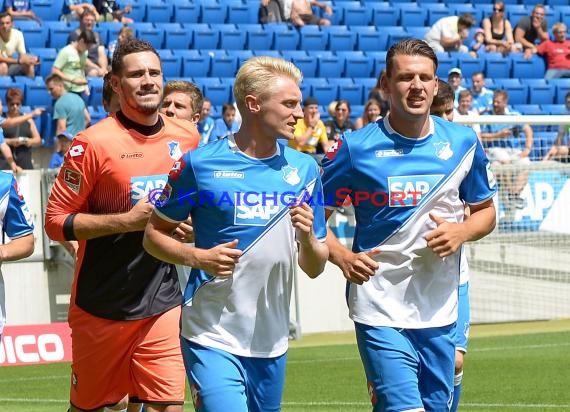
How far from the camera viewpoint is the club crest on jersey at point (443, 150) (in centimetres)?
641

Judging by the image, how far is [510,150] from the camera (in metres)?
16.7

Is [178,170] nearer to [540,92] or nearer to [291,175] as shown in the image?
[291,175]

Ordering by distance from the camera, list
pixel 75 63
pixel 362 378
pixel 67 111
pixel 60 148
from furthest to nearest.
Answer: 1. pixel 75 63
2. pixel 67 111
3. pixel 60 148
4. pixel 362 378

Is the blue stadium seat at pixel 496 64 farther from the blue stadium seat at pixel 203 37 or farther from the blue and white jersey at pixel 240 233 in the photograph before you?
the blue and white jersey at pixel 240 233

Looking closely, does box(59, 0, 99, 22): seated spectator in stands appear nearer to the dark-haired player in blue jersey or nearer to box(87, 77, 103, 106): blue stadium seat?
box(87, 77, 103, 106): blue stadium seat

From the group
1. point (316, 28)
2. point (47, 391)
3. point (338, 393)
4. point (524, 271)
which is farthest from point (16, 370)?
point (316, 28)

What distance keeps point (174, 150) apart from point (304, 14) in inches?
686

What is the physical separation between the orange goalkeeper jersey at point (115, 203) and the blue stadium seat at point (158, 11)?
53.2 feet

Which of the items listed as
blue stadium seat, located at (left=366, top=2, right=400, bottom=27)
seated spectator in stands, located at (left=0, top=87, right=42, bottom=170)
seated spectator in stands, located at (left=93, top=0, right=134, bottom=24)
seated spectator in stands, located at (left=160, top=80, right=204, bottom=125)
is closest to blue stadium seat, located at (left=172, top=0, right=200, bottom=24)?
seated spectator in stands, located at (left=93, top=0, right=134, bottom=24)

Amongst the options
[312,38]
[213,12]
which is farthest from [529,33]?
[213,12]

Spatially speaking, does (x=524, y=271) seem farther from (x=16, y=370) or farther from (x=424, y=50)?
(x=424, y=50)

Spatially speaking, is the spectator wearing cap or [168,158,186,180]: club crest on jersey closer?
[168,158,186,180]: club crest on jersey

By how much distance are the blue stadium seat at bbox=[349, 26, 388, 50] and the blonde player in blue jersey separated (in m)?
18.3

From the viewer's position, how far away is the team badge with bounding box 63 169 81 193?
687 centimetres
